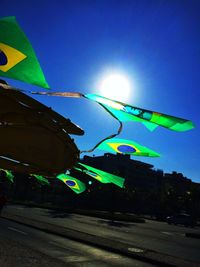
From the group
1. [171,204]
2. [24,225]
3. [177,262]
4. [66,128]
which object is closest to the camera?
[66,128]

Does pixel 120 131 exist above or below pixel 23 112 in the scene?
above

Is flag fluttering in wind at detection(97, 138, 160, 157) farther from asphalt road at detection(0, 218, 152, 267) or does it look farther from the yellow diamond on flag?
asphalt road at detection(0, 218, 152, 267)

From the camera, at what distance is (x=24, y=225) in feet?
70.5

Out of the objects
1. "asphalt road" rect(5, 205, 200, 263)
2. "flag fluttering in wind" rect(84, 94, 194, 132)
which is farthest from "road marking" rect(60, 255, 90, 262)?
"flag fluttering in wind" rect(84, 94, 194, 132)

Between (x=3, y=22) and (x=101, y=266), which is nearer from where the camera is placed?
(x=3, y=22)

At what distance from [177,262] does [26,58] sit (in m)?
10.4

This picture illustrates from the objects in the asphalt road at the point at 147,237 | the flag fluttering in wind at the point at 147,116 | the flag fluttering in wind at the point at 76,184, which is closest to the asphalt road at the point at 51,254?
the asphalt road at the point at 147,237

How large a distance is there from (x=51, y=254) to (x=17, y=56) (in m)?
9.81

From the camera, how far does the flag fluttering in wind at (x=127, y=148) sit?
5.57m

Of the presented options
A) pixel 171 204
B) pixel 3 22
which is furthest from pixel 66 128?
pixel 171 204

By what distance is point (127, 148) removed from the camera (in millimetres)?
5625

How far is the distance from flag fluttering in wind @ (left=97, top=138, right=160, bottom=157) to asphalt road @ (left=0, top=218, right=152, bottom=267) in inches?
222

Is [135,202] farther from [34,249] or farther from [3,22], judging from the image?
[3,22]

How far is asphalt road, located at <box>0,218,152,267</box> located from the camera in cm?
1054
